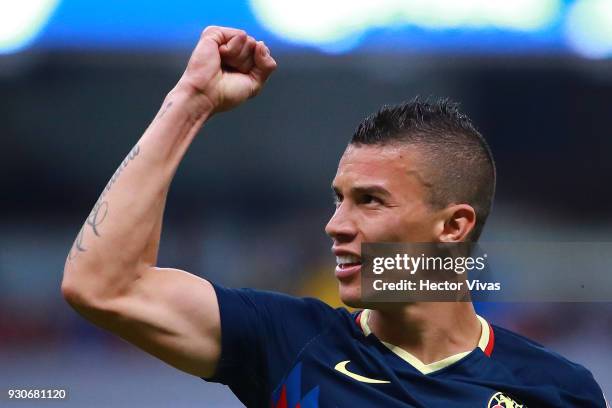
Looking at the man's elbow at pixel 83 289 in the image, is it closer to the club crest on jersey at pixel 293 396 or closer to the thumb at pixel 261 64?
the club crest on jersey at pixel 293 396

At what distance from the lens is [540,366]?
2143mm

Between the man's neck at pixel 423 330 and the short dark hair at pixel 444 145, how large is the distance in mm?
→ 209

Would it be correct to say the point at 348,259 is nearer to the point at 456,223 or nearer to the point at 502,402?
the point at 456,223

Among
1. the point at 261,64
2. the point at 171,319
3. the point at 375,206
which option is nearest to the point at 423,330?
the point at 375,206

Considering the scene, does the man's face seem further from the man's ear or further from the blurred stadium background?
the blurred stadium background

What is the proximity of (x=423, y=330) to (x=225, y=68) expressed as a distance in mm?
761

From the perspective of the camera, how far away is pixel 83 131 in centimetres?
661

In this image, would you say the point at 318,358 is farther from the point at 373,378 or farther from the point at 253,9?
the point at 253,9

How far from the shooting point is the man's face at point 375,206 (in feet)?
6.66

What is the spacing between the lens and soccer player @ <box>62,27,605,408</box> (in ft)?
6.06

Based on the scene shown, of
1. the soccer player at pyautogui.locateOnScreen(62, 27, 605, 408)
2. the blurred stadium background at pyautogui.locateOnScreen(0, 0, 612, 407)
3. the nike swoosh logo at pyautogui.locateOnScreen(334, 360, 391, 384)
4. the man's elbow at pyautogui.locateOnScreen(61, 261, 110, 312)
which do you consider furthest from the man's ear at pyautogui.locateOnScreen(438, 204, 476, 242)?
the blurred stadium background at pyautogui.locateOnScreen(0, 0, 612, 407)

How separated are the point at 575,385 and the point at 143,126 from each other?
481 cm

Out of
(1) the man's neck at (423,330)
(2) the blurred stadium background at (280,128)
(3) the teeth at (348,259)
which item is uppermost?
(2) the blurred stadium background at (280,128)

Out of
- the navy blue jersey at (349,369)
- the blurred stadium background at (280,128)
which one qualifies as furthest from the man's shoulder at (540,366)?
the blurred stadium background at (280,128)
